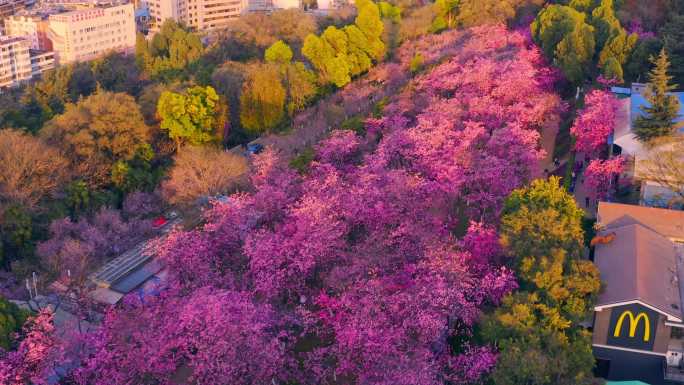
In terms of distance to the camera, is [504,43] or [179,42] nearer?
[504,43]

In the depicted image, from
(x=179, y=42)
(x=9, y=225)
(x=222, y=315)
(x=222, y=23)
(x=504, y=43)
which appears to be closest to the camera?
(x=222, y=315)

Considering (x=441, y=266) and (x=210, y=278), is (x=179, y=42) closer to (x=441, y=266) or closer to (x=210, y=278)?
(x=210, y=278)

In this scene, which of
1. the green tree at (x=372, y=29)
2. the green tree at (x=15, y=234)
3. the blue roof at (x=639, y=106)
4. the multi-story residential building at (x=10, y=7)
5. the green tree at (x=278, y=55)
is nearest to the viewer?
the green tree at (x=15, y=234)

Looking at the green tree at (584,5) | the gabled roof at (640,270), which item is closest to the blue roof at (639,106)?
the gabled roof at (640,270)

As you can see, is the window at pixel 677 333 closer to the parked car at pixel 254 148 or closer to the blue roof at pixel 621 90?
the blue roof at pixel 621 90

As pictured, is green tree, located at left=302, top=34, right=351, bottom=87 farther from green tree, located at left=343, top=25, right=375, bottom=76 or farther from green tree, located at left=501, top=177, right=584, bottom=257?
green tree, located at left=501, top=177, right=584, bottom=257

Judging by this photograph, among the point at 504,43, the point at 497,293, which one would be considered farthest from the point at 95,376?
the point at 504,43
